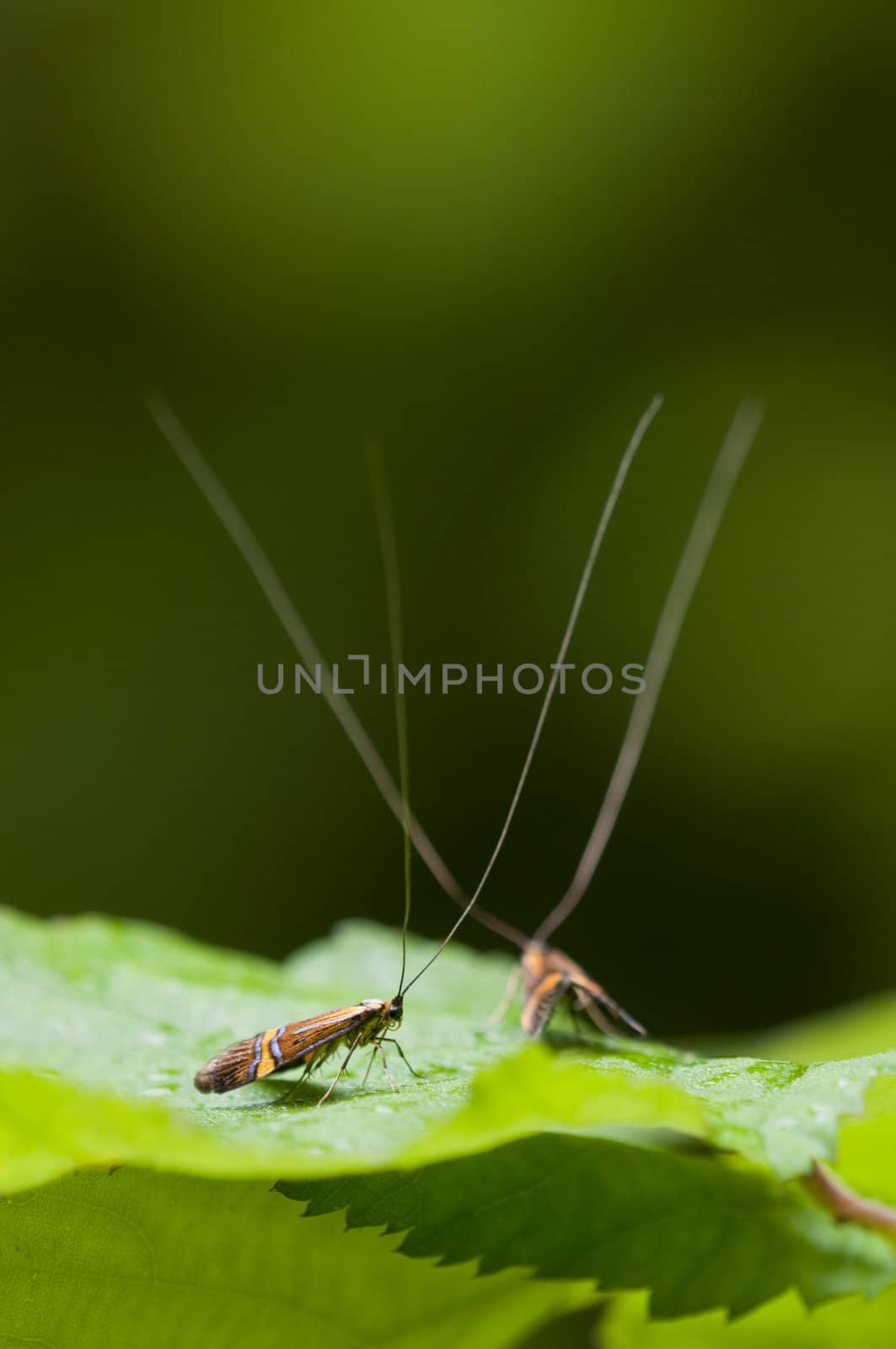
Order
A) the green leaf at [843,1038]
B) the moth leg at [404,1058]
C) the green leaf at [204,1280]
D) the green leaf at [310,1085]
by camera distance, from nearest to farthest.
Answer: the green leaf at [310,1085], the green leaf at [204,1280], the moth leg at [404,1058], the green leaf at [843,1038]

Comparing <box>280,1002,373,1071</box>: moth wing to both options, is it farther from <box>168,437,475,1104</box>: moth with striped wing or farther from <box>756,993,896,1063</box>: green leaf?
<box>756,993,896,1063</box>: green leaf

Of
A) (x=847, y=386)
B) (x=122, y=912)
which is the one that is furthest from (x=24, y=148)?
(x=847, y=386)

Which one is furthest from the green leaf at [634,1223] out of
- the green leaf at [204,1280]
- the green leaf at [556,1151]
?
the green leaf at [204,1280]

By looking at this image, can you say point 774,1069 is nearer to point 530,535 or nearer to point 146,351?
point 530,535

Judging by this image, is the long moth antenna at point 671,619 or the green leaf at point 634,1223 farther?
the long moth antenna at point 671,619

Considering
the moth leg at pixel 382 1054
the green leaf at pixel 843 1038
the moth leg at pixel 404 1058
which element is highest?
the moth leg at pixel 382 1054

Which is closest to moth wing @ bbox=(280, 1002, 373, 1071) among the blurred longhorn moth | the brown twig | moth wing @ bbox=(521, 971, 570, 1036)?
moth wing @ bbox=(521, 971, 570, 1036)

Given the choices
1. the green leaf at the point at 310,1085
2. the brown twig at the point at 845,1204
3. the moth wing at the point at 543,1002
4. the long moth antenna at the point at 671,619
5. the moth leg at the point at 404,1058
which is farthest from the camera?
the long moth antenna at the point at 671,619

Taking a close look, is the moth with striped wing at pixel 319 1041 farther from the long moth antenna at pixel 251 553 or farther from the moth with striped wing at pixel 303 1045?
the long moth antenna at pixel 251 553
